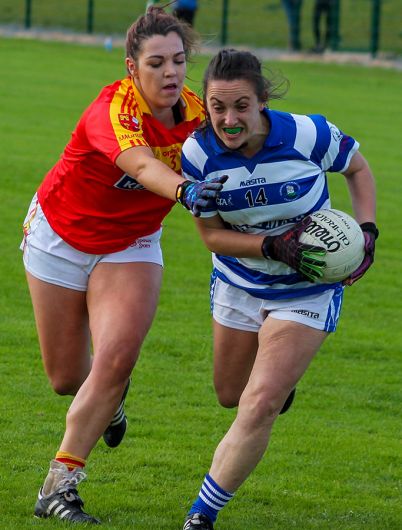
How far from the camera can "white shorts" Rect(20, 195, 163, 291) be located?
584cm

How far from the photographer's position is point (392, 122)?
68.9ft

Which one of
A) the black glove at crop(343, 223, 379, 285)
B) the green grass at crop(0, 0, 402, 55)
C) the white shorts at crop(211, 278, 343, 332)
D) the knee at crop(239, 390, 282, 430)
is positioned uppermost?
the black glove at crop(343, 223, 379, 285)

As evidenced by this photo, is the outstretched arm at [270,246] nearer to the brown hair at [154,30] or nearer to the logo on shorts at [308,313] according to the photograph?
the logo on shorts at [308,313]

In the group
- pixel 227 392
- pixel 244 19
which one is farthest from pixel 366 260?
pixel 244 19

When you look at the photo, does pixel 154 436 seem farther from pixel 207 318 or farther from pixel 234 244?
pixel 207 318

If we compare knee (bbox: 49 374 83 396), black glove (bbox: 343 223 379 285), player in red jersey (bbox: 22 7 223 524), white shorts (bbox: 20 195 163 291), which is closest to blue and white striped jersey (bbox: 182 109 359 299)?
black glove (bbox: 343 223 379 285)

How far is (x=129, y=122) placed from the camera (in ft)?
17.9

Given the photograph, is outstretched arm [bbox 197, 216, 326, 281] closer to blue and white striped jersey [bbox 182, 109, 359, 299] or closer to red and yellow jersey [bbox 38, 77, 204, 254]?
blue and white striped jersey [bbox 182, 109, 359, 299]

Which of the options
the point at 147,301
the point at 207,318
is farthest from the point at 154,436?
the point at 207,318

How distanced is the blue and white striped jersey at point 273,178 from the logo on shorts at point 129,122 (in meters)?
0.25

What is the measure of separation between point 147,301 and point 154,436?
1339mm

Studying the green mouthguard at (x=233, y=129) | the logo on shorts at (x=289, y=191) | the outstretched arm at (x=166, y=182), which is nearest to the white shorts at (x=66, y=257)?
the outstretched arm at (x=166, y=182)

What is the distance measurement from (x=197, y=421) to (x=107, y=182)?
192cm

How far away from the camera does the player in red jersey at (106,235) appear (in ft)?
17.9
